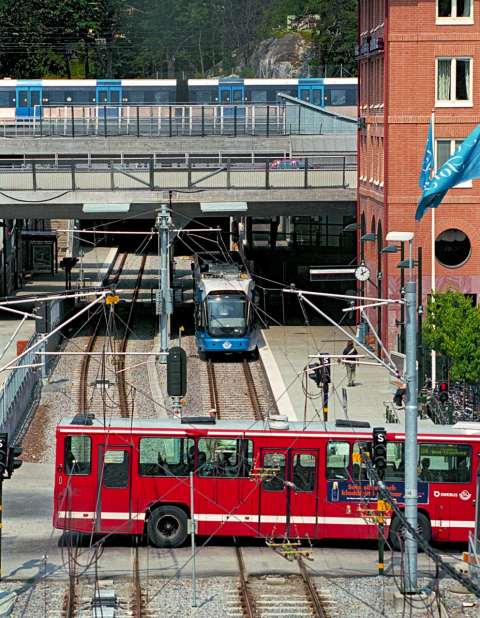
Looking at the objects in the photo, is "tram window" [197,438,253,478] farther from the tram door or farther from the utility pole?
the utility pole

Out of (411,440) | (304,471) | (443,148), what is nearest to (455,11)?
A: (443,148)

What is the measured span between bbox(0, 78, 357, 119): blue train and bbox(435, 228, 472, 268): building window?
140 ft

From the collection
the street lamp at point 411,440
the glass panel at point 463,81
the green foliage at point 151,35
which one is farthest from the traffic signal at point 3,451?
the green foliage at point 151,35

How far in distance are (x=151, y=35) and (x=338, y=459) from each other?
123m

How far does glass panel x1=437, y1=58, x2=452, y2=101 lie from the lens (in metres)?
46.9

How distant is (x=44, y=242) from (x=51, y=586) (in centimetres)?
5012

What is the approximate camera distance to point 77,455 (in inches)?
1054

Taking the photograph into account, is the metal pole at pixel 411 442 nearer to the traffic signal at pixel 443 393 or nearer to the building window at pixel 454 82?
the traffic signal at pixel 443 393

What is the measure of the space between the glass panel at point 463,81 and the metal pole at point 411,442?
2423cm

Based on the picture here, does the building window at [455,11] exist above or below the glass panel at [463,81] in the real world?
above

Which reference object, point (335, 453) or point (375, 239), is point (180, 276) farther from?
point (335, 453)

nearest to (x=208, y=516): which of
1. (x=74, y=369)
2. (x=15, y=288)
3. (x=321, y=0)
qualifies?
(x=74, y=369)

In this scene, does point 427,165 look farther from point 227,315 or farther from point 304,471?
point 304,471

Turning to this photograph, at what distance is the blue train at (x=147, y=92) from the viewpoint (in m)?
89.5
